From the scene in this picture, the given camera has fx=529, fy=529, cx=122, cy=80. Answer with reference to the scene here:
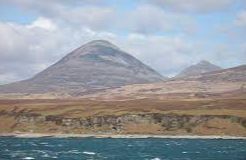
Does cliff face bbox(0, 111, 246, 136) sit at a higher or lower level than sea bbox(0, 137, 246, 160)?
higher

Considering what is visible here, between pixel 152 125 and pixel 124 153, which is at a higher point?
pixel 152 125

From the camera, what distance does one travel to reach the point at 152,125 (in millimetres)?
191750

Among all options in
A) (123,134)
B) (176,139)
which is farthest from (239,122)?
(123,134)

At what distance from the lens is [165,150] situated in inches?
5032

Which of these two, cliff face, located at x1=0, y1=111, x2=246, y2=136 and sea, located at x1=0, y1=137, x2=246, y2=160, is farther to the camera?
cliff face, located at x1=0, y1=111, x2=246, y2=136

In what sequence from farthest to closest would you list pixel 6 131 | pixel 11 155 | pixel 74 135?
1. pixel 6 131
2. pixel 74 135
3. pixel 11 155

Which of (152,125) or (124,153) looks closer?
(124,153)

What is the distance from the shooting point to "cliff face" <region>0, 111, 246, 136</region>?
18375 cm

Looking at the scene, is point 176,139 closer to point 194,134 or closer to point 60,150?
point 194,134

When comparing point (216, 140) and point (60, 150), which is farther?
point (216, 140)

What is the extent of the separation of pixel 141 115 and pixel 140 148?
6480 centimetres

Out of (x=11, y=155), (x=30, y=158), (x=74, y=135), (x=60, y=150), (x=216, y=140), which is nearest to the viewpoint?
(x=30, y=158)

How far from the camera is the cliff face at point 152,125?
183750mm

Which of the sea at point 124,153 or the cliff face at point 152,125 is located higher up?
the cliff face at point 152,125
